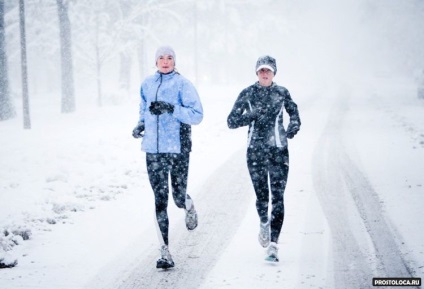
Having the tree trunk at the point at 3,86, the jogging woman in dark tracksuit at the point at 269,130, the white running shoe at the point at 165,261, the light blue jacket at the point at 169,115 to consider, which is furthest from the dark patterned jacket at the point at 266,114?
the tree trunk at the point at 3,86

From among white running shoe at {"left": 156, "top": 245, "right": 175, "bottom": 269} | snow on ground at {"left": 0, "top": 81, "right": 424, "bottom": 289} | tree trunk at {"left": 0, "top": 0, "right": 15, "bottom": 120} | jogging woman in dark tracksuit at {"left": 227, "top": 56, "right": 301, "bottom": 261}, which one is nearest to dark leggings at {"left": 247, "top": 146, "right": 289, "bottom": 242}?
jogging woman in dark tracksuit at {"left": 227, "top": 56, "right": 301, "bottom": 261}

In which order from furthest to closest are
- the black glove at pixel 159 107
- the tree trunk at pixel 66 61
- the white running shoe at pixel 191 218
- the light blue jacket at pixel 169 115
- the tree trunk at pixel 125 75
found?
the tree trunk at pixel 125 75
the tree trunk at pixel 66 61
the white running shoe at pixel 191 218
the light blue jacket at pixel 169 115
the black glove at pixel 159 107

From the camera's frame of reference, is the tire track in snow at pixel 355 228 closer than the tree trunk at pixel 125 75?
Yes

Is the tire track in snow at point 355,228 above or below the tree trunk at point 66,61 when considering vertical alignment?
below

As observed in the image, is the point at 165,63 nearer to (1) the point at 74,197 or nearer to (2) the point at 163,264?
(2) the point at 163,264

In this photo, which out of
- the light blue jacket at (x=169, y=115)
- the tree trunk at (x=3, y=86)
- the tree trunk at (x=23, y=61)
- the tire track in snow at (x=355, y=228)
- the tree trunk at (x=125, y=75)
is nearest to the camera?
the tire track in snow at (x=355, y=228)

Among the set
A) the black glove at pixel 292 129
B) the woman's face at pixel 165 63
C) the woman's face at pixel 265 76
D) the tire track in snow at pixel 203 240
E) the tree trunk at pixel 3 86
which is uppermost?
the tree trunk at pixel 3 86

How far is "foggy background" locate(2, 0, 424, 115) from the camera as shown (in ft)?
97.0

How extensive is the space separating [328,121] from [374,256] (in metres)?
14.4

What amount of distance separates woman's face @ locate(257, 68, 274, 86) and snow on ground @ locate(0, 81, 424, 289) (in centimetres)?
212

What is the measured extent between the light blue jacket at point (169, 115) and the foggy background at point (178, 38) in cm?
2071

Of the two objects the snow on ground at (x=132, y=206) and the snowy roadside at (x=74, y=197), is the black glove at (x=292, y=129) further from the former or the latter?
the snowy roadside at (x=74, y=197)

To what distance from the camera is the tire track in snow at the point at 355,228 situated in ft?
15.1

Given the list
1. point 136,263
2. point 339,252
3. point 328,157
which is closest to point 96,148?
point 328,157
